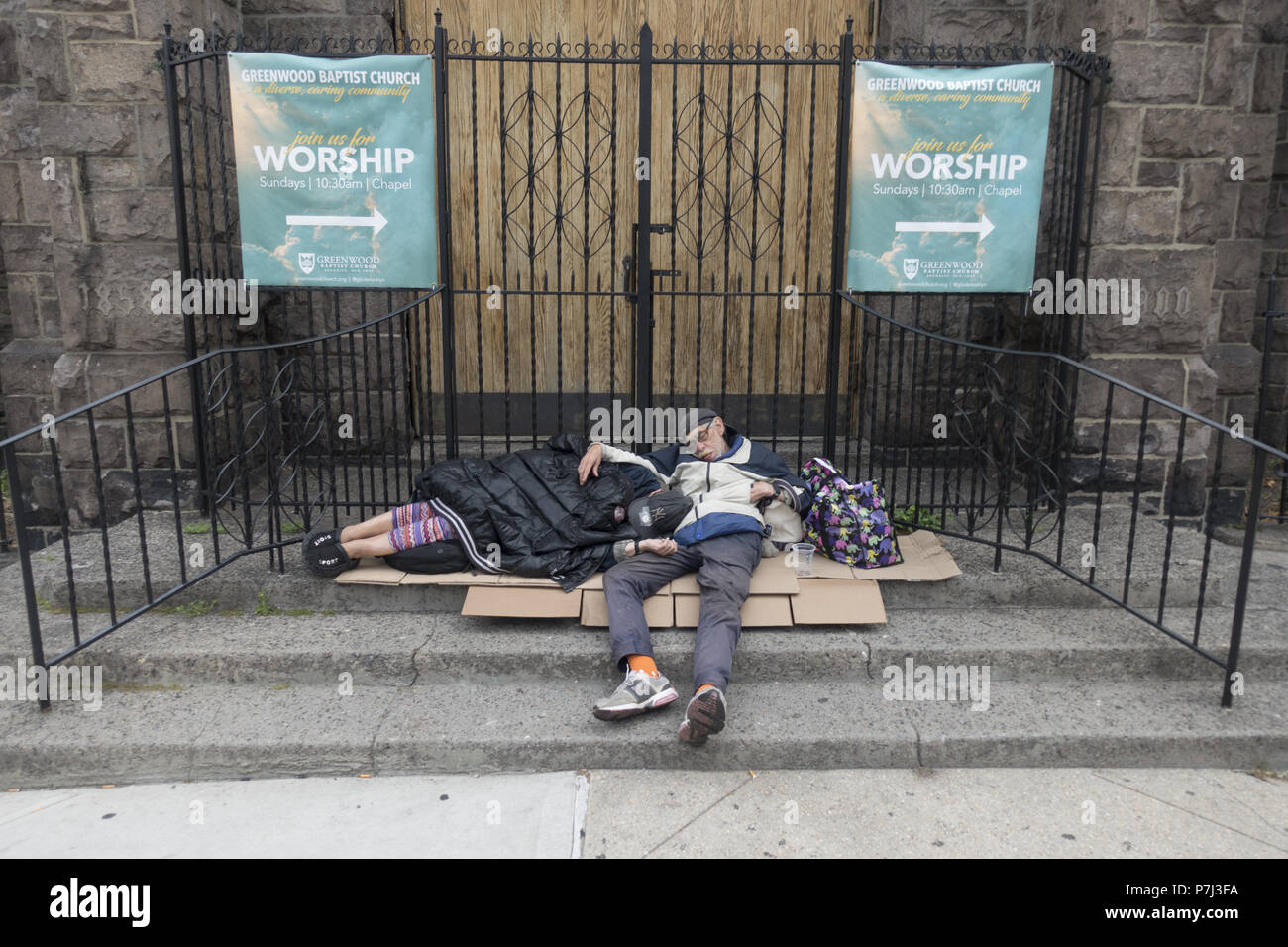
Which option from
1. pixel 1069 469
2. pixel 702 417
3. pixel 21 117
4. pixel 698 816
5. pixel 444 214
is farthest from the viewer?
pixel 21 117

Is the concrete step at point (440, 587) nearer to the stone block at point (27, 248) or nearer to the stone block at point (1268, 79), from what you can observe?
the stone block at point (27, 248)

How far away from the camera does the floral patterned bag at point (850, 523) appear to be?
4.39 metres

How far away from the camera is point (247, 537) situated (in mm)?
4418

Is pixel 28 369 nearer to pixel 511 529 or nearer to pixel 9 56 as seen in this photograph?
pixel 9 56

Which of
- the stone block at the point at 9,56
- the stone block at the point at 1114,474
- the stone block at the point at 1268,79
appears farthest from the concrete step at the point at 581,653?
the stone block at the point at 9,56

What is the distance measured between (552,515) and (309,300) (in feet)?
8.20

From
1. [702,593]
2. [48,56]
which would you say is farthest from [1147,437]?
[48,56]

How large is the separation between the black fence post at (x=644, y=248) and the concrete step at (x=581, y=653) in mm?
1494

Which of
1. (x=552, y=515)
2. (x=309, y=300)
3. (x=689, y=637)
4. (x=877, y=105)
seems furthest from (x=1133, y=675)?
(x=309, y=300)

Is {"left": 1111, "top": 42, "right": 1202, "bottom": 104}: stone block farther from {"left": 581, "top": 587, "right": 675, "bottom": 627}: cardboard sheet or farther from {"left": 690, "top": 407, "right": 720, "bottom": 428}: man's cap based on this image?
{"left": 581, "top": 587, "right": 675, "bottom": 627}: cardboard sheet

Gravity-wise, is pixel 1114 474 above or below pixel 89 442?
below

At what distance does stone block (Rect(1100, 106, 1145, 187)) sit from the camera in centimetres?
487

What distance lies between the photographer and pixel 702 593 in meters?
3.96

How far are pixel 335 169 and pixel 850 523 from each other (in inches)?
126
